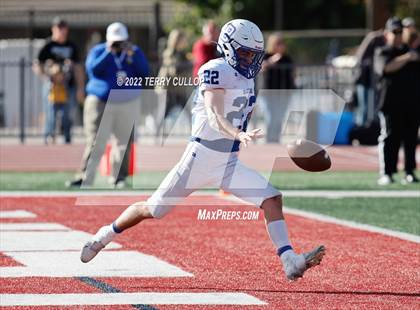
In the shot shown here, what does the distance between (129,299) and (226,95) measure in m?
1.53

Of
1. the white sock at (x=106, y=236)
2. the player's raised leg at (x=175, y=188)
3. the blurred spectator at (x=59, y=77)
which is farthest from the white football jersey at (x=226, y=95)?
the blurred spectator at (x=59, y=77)

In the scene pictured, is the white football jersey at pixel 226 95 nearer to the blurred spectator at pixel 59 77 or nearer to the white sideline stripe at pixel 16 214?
the white sideline stripe at pixel 16 214

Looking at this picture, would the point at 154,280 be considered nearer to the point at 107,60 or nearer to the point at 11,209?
the point at 11,209

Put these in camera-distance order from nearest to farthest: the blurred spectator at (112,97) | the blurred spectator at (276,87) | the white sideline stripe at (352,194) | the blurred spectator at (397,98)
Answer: the white sideline stripe at (352,194), the blurred spectator at (112,97), the blurred spectator at (397,98), the blurred spectator at (276,87)

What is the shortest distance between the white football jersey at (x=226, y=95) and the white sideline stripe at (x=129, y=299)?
115 centimetres

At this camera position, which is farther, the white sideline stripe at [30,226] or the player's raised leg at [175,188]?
the white sideline stripe at [30,226]

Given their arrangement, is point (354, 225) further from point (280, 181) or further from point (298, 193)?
point (280, 181)

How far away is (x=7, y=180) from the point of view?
15.7 metres

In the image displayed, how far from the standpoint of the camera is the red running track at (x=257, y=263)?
7.47m

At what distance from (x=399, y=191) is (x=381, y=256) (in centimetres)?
502

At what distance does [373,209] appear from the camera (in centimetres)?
1241

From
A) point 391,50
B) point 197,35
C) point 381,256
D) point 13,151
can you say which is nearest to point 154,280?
point 381,256

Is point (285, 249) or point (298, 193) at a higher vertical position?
point (285, 249)

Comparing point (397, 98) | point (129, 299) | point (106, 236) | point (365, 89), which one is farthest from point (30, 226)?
point (365, 89)
